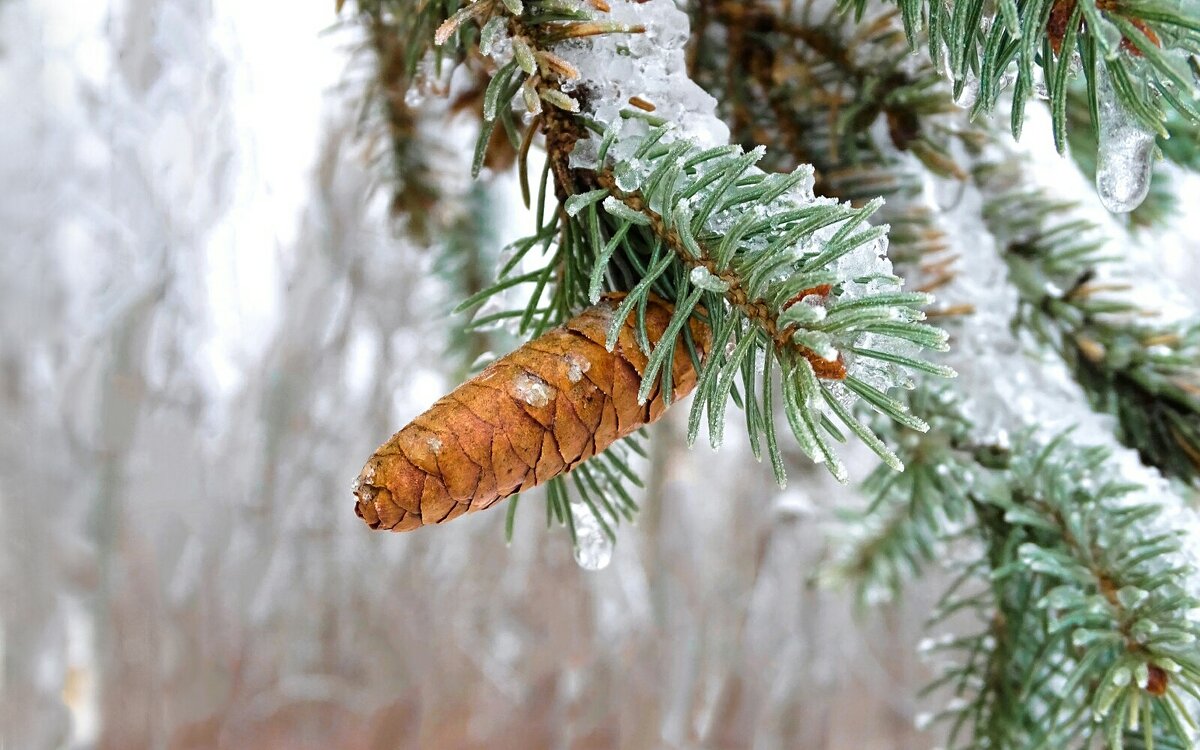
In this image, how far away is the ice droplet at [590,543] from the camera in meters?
0.30

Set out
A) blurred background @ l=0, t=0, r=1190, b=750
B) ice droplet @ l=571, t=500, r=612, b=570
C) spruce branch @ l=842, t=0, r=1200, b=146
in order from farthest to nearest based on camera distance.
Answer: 1. blurred background @ l=0, t=0, r=1190, b=750
2. ice droplet @ l=571, t=500, r=612, b=570
3. spruce branch @ l=842, t=0, r=1200, b=146

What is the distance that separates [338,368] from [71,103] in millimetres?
499

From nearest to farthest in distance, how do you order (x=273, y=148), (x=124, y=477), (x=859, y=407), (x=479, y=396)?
(x=479, y=396), (x=859, y=407), (x=273, y=148), (x=124, y=477)

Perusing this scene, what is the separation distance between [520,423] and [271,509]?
1311 millimetres

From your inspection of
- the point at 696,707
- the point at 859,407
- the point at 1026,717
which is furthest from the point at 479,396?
the point at 696,707

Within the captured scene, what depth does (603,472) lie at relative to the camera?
11.1 inches

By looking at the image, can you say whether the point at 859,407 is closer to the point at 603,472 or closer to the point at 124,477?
the point at 603,472

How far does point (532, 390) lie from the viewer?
19cm

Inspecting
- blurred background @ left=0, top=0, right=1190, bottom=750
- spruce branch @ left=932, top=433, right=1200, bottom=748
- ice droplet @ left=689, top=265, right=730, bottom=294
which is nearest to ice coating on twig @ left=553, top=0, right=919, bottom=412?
ice droplet @ left=689, top=265, right=730, bottom=294

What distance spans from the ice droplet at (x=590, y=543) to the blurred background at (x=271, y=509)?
782mm

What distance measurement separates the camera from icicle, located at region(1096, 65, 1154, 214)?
0.20 m

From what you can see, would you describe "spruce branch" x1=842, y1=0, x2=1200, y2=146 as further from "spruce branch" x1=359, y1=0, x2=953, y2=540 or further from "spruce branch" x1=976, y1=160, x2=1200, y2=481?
"spruce branch" x1=976, y1=160, x2=1200, y2=481

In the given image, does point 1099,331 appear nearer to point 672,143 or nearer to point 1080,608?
point 1080,608

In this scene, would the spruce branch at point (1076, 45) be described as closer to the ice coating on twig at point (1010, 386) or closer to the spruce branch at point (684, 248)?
the spruce branch at point (684, 248)
